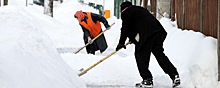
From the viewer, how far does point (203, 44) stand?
6.14m

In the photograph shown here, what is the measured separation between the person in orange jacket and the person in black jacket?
386 cm

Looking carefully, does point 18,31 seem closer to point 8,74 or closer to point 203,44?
point 8,74

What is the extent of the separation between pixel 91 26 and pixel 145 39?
445 cm

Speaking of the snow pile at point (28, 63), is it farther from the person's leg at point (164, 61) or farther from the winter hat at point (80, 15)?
the winter hat at point (80, 15)

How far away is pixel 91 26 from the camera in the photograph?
9.91 m

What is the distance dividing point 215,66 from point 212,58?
0.22 m

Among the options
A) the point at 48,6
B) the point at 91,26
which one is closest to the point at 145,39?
the point at 91,26

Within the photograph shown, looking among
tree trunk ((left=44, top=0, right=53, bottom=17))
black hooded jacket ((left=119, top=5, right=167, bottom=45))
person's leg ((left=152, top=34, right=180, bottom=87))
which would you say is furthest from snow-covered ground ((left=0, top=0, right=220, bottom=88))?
tree trunk ((left=44, top=0, right=53, bottom=17))

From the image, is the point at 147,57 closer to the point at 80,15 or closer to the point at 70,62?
the point at 70,62

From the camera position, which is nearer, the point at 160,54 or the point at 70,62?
the point at 160,54

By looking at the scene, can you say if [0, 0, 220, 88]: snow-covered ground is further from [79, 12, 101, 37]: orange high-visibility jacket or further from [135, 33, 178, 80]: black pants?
[79, 12, 101, 37]: orange high-visibility jacket

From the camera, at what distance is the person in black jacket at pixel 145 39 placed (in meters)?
5.59

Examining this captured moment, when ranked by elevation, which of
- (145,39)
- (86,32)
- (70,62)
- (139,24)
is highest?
(139,24)

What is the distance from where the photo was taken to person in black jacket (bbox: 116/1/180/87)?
5586 millimetres
